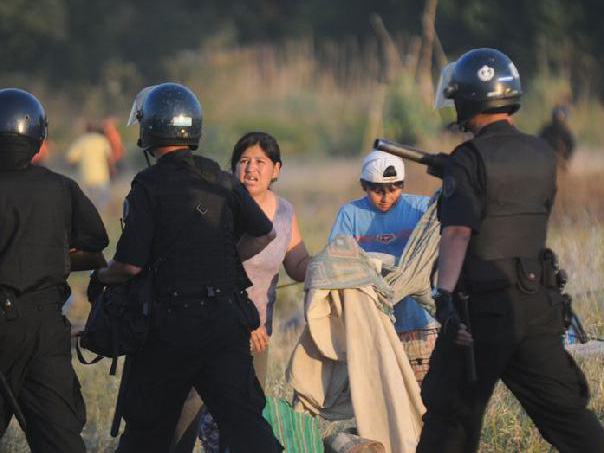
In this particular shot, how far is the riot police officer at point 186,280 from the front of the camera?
4.99 m

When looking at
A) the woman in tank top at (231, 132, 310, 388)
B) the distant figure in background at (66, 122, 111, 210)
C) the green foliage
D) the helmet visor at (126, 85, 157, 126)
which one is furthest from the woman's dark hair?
the green foliage

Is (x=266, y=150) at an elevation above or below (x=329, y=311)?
above

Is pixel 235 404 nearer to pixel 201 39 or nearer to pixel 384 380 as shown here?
pixel 384 380

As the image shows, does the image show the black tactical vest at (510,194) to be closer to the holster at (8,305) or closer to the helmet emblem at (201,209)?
the helmet emblem at (201,209)

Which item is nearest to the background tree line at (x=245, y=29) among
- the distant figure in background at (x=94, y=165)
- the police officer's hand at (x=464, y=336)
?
the distant figure in background at (x=94, y=165)

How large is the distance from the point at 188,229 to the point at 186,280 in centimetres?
20

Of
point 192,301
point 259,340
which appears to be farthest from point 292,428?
point 192,301

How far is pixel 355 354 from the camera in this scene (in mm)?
6004

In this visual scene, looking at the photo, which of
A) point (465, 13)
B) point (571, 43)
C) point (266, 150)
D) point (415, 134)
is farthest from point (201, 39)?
point (266, 150)

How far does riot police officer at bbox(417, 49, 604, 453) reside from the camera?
15.4 ft

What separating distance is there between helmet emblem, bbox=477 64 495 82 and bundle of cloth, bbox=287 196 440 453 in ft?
5.01

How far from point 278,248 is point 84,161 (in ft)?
39.8

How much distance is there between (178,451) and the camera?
594 cm

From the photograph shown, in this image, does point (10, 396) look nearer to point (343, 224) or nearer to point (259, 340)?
point (259, 340)
